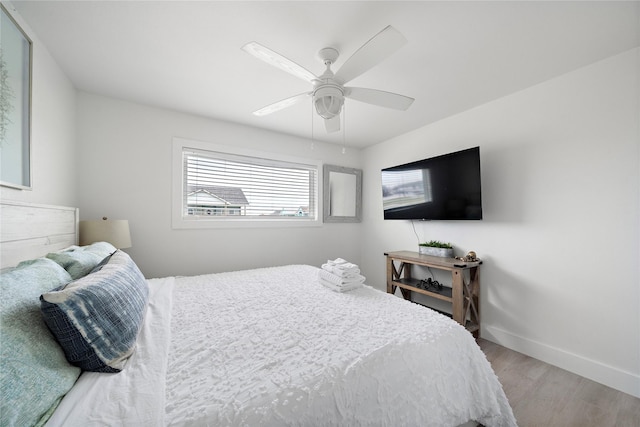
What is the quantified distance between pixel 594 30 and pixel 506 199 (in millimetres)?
1331

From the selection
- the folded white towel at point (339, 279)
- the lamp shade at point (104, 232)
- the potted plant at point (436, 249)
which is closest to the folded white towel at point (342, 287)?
the folded white towel at point (339, 279)

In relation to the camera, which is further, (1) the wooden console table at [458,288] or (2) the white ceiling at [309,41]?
(1) the wooden console table at [458,288]

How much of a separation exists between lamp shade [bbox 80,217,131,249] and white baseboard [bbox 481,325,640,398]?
3.61 meters

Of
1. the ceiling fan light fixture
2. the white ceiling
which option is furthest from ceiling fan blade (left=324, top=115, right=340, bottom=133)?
the white ceiling

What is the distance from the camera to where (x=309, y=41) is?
163 cm

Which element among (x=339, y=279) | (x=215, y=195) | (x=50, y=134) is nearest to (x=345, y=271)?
(x=339, y=279)

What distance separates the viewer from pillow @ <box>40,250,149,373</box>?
772 millimetres

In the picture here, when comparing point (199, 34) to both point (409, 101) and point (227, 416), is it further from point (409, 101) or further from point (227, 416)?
point (227, 416)

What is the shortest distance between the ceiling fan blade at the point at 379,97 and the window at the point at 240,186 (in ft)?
6.01

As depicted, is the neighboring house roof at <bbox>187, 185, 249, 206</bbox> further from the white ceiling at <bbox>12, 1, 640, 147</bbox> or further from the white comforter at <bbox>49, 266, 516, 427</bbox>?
the white comforter at <bbox>49, 266, 516, 427</bbox>

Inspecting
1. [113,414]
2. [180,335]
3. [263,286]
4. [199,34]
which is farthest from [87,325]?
[199,34]

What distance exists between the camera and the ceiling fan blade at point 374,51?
122 cm

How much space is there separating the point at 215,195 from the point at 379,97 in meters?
2.26

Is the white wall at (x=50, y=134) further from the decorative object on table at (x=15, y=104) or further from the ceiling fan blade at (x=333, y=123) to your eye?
the ceiling fan blade at (x=333, y=123)
